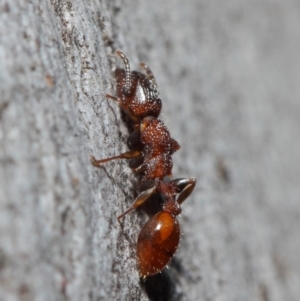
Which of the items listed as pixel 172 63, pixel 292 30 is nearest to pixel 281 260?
pixel 172 63

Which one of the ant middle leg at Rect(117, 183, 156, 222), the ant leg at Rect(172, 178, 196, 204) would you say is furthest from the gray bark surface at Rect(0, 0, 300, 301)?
the ant leg at Rect(172, 178, 196, 204)

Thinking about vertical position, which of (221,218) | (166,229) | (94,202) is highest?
(94,202)

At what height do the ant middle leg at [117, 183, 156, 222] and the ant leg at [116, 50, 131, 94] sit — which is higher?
the ant leg at [116, 50, 131, 94]

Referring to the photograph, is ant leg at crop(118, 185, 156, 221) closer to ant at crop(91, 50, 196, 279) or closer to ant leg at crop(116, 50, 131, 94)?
ant at crop(91, 50, 196, 279)

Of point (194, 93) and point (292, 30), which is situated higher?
point (292, 30)

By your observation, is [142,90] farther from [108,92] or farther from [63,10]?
[63,10]

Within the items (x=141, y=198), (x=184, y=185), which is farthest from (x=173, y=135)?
(x=141, y=198)
